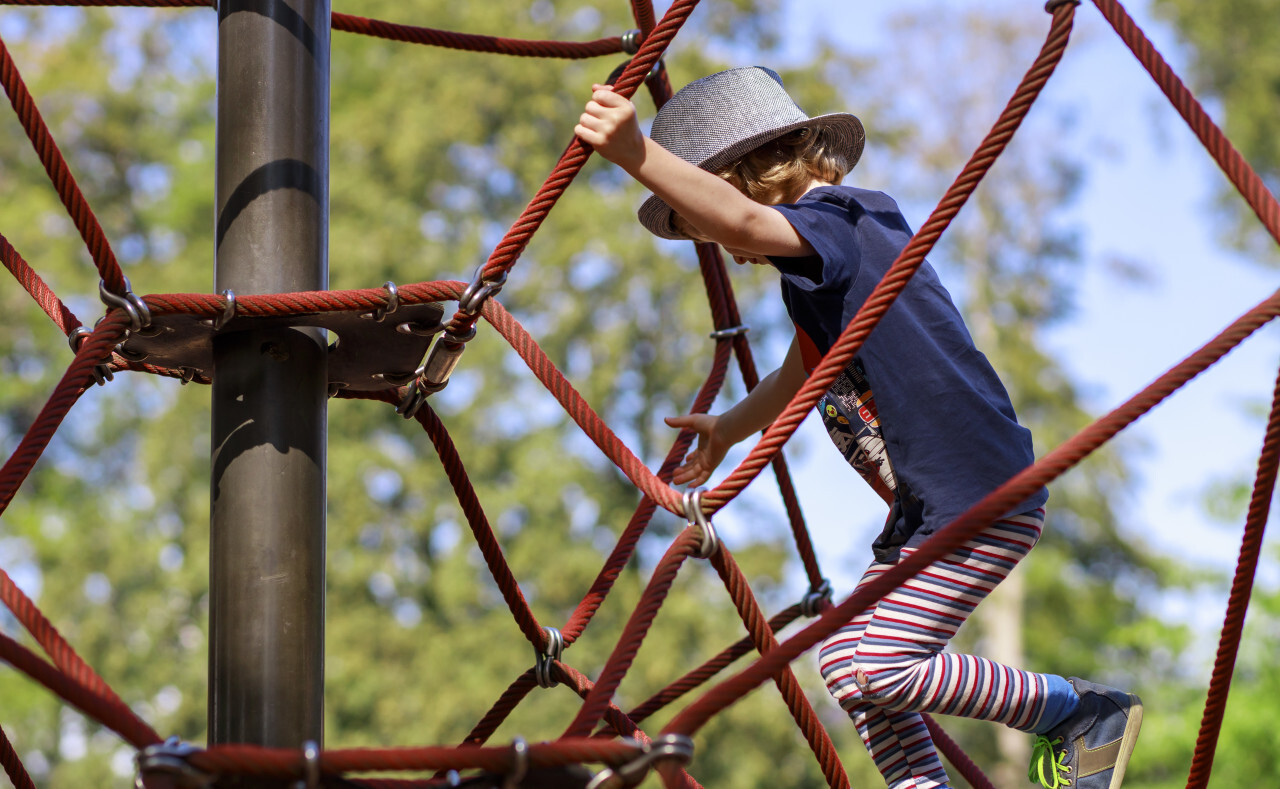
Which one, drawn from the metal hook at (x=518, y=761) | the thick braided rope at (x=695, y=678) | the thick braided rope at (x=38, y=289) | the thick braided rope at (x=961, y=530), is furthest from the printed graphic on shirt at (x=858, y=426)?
the thick braided rope at (x=38, y=289)

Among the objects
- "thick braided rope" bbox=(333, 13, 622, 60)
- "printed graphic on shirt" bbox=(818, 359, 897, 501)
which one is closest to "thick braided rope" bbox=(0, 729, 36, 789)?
"printed graphic on shirt" bbox=(818, 359, 897, 501)

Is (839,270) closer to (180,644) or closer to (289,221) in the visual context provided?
(289,221)

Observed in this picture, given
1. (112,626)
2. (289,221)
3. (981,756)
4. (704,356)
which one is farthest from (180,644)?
(289,221)

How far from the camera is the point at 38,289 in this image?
1.51m

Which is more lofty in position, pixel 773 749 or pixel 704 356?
pixel 704 356

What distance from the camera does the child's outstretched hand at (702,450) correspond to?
192 cm

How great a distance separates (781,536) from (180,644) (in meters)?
4.34

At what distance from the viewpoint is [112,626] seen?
30.2 feet

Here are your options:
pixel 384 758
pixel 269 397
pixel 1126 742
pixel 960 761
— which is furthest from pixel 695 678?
pixel 384 758

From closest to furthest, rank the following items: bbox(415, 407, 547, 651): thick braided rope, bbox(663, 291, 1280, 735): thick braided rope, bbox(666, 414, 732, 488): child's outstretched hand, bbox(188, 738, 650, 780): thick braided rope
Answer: bbox(188, 738, 650, 780): thick braided rope, bbox(663, 291, 1280, 735): thick braided rope, bbox(415, 407, 547, 651): thick braided rope, bbox(666, 414, 732, 488): child's outstretched hand

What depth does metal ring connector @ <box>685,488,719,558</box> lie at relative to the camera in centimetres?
121

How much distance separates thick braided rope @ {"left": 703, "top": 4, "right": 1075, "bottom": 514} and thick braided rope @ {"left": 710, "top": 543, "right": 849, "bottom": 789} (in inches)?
2.6

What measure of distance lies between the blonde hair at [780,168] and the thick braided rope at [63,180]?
730 millimetres

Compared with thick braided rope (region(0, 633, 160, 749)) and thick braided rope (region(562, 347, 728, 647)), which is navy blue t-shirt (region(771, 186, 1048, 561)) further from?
thick braided rope (region(0, 633, 160, 749))
